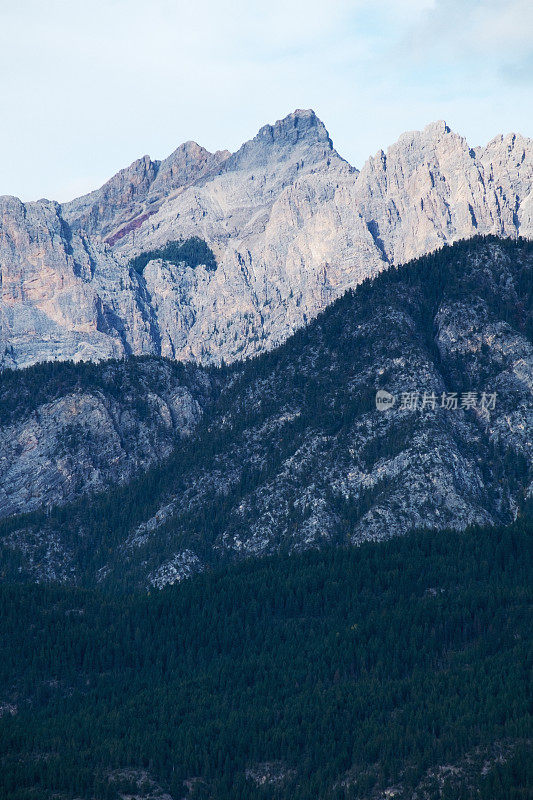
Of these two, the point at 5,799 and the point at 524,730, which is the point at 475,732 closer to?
the point at 524,730

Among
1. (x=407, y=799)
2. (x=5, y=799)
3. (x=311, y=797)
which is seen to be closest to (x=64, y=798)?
(x=5, y=799)

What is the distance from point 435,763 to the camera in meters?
197

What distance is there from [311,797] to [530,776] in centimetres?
3565

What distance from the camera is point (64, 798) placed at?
19988 cm

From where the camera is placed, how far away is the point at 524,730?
196250 millimetres

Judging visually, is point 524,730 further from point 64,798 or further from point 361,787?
point 64,798

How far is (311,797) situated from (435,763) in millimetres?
20830

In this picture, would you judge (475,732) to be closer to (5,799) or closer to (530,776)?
(530,776)

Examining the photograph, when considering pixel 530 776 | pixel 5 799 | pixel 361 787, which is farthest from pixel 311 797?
pixel 5 799

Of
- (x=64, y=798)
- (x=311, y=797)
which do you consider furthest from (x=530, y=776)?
(x=64, y=798)

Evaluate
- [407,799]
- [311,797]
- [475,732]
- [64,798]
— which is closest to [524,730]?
[475,732]

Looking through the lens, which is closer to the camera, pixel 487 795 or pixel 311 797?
pixel 487 795

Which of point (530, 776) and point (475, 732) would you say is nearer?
point (530, 776)

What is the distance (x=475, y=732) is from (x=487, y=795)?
48.7 ft
